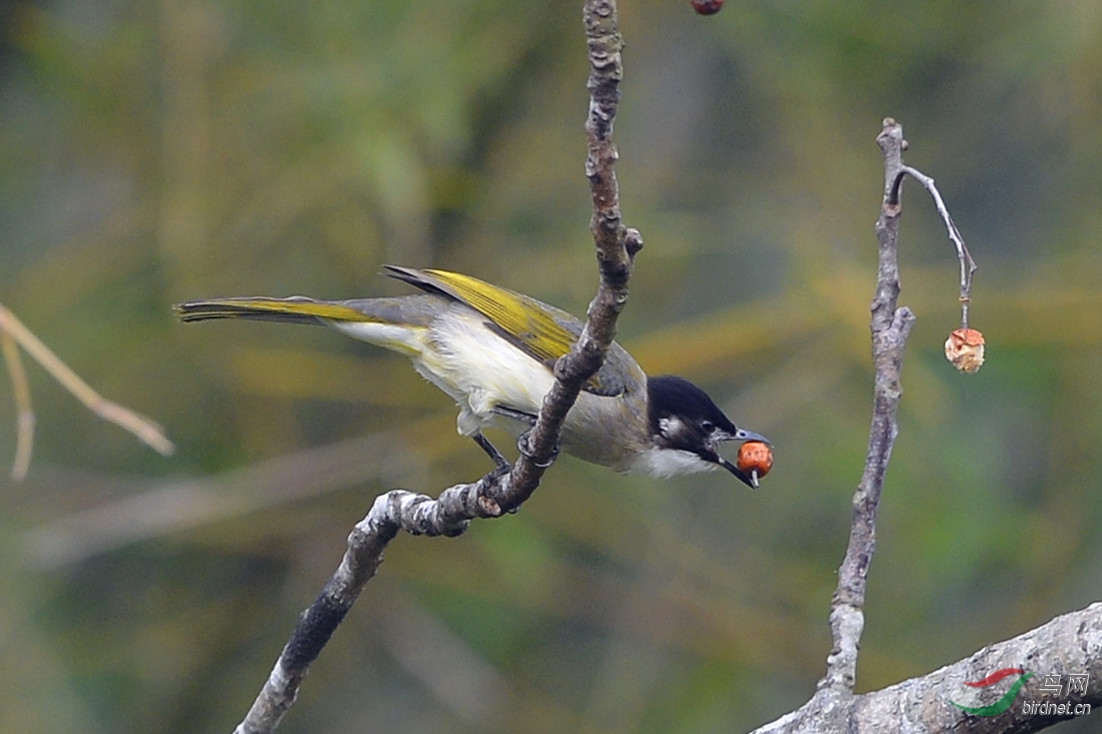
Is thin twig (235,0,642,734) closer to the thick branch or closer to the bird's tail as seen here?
the thick branch

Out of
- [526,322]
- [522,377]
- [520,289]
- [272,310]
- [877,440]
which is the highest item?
[520,289]

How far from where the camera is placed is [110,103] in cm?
669

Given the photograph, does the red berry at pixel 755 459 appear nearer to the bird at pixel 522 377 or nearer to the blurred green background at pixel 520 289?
the bird at pixel 522 377

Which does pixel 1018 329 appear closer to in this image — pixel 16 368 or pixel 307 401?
pixel 307 401

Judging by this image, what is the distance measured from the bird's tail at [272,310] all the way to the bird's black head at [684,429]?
0.89 metres

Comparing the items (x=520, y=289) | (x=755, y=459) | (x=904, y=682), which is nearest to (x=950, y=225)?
(x=904, y=682)

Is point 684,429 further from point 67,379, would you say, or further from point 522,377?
point 67,379

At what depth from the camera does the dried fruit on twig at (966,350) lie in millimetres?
2441

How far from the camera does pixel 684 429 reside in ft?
13.5

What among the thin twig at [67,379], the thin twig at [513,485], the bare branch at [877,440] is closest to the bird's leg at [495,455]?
the thin twig at [513,485]

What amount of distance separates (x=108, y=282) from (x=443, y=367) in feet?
10.7

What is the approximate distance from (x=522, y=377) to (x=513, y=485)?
1.03 meters

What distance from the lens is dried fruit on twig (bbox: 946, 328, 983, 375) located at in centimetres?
244

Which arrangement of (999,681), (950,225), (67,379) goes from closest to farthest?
(999,681) < (950,225) < (67,379)
